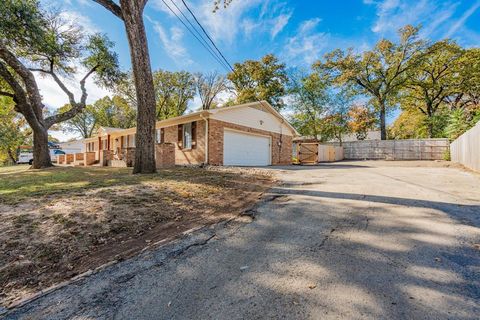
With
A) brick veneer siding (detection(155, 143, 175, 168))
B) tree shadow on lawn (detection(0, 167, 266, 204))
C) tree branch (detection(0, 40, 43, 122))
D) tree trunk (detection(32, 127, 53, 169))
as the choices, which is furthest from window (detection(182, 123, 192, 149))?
tree branch (detection(0, 40, 43, 122))

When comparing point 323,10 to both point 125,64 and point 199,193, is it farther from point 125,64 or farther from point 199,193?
point 125,64

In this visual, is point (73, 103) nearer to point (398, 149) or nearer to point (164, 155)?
point (164, 155)

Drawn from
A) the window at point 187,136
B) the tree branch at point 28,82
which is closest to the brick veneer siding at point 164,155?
the window at point 187,136

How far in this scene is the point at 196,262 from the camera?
6.70 feet

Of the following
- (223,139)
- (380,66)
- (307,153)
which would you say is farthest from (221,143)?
(380,66)

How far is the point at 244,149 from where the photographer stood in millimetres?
13156

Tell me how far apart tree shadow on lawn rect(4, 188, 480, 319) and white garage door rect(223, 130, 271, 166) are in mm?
9425

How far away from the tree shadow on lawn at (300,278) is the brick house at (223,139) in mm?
8747

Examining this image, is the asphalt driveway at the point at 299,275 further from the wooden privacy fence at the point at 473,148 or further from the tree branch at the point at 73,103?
the tree branch at the point at 73,103

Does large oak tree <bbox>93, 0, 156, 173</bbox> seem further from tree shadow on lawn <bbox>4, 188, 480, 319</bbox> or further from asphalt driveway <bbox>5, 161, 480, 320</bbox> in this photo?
tree shadow on lawn <bbox>4, 188, 480, 319</bbox>

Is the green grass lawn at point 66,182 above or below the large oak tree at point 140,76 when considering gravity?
below

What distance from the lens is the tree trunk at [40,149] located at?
1074 centimetres

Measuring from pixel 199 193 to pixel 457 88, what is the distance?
28642 millimetres

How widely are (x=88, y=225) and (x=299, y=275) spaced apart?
8.55 feet
